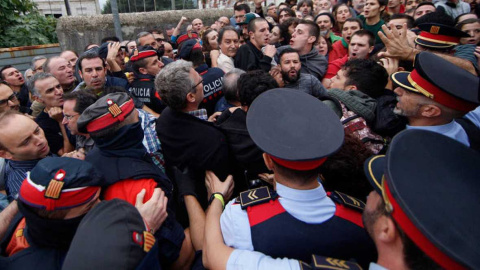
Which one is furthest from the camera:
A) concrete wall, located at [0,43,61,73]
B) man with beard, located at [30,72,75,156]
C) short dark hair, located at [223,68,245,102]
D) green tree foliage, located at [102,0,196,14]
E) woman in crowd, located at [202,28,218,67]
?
green tree foliage, located at [102,0,196,14]

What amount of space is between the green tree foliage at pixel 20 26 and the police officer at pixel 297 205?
8.11 metres

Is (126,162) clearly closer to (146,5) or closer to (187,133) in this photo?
(187,133)

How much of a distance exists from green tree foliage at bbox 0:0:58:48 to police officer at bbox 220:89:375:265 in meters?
8.11

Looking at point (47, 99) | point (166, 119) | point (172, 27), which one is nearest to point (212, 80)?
point (166, 119)

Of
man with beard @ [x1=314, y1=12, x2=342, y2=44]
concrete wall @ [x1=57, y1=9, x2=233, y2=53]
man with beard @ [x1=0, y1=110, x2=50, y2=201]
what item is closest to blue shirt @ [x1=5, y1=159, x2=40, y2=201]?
man with beard @ [x1=0, y1=110, x2=50, y2=201]

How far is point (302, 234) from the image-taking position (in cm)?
122

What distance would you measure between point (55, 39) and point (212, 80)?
22.1ft

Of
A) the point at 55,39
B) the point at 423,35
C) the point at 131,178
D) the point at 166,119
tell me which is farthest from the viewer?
the point at 55,39

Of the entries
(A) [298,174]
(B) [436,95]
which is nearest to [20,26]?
(A) [298,174]

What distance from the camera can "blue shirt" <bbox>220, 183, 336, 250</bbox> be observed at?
1.25 metres

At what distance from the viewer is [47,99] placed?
3145mm

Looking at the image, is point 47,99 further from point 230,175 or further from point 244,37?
point 244,37

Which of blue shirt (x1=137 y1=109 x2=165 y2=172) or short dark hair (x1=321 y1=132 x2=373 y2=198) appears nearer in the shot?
short dark hair (x1=321 y1=132 x2=373 y2=198)

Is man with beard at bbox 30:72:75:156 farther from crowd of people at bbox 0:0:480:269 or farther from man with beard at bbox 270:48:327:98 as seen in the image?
man with beard at bbox 270:48:327:98
